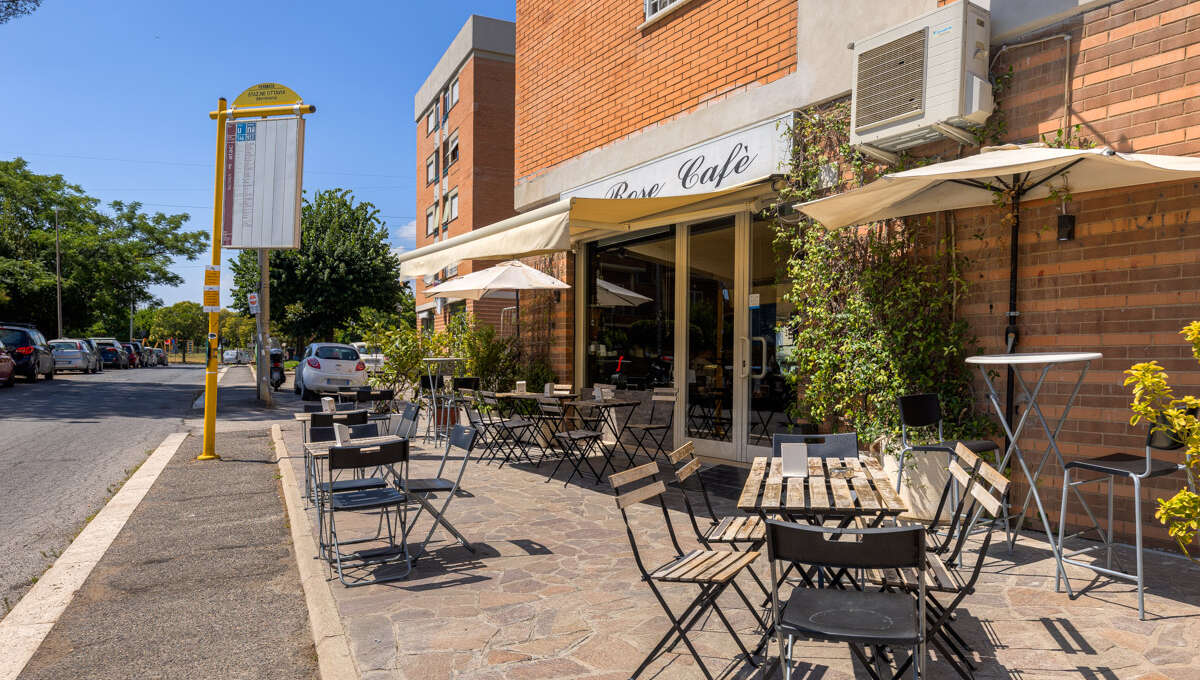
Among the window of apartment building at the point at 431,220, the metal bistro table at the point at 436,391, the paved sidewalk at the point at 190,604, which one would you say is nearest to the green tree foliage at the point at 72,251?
the window of apartment building at the point at 431,220

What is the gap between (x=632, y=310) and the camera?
9.62 meters

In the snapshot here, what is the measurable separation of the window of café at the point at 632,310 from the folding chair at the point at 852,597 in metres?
6.29

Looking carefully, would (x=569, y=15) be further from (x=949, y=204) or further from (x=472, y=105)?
Answer: (x=472, y=105)

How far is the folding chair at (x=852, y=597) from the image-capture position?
85.1 inches

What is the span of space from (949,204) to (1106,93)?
1172 mm

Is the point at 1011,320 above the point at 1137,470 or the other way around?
above

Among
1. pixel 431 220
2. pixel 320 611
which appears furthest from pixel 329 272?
pixel 320 611

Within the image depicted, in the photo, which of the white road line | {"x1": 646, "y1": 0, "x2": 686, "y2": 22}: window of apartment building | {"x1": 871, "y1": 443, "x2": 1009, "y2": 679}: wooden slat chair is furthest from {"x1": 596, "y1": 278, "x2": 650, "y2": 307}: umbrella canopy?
{"x1": 871, "y1": 443, "x2": 1009, "y2": 679}: wooden slat chair

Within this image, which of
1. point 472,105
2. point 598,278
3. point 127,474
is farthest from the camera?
point 472,105

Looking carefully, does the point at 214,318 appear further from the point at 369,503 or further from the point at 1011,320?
the point at 1011,320

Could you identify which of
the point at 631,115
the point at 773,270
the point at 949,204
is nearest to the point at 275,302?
the point at 631,115

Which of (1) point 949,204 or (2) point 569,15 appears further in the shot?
(2) point 569,15

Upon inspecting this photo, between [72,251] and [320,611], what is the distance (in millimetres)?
41722

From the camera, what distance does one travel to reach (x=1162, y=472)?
151 inches
